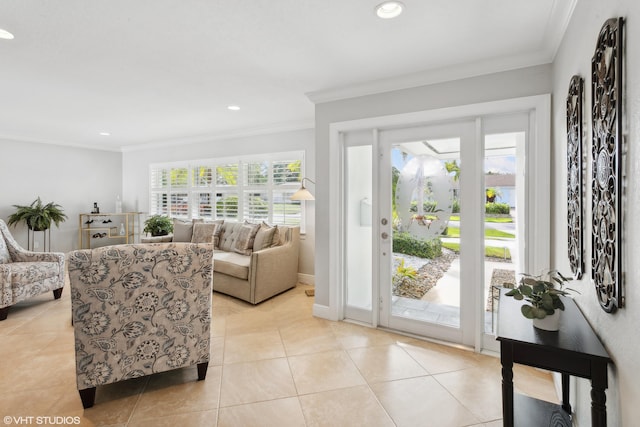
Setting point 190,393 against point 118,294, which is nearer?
point 118,294

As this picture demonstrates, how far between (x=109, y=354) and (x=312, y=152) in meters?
3.37

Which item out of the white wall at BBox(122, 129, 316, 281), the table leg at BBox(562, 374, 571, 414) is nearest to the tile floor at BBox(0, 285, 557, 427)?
the table leg at BBox(562, 374, 571, 414)

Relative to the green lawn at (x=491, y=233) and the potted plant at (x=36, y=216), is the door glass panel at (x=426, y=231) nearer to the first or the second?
the green lawn at (x=491, y=233)

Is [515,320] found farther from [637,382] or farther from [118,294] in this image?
[118,294]

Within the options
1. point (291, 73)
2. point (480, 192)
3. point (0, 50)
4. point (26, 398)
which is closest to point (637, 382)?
point (480, 192)

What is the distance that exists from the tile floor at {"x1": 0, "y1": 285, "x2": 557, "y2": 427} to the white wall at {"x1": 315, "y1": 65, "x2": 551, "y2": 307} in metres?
0.88

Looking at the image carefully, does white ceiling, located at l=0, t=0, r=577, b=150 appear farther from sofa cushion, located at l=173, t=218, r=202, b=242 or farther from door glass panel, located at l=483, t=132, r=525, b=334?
sofa cushion, located at l=173, t=218, r=202, b=242

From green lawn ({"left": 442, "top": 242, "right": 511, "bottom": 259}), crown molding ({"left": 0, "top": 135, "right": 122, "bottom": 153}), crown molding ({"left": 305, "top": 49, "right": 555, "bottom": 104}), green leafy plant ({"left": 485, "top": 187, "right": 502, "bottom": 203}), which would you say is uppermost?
crown molding ({"left": 0, "top": 135, "right": 122, "bottom": 153})

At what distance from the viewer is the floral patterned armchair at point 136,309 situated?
181 cm

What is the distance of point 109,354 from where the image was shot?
1.89m

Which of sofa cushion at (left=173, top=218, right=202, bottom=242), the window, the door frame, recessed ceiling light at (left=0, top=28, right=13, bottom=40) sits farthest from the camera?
sofa cushion at (left=173, top=218, right=202, bottom=242)

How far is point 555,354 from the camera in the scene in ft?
3.89

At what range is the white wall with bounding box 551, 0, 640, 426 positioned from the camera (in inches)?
36.7

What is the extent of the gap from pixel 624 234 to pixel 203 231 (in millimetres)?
4903
